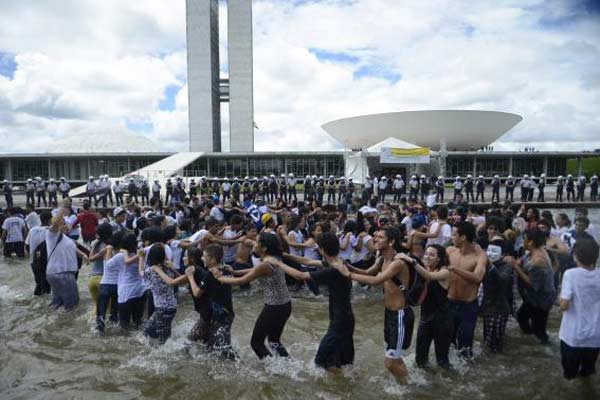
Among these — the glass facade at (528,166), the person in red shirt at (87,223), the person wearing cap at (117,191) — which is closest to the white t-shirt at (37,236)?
the person in red shirt at (87,223)

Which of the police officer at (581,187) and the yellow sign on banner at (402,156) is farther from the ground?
the yellow sign on banner at (402,156)

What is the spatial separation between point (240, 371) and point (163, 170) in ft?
100

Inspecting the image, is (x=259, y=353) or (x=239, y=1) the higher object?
(x=239, y=1)

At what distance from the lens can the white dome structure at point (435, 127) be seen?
47.7m

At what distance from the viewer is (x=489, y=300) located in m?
4.66

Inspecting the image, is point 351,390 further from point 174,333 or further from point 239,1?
point 239,1

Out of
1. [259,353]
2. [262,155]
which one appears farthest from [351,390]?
[262,155]

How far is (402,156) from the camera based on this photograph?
878 inches

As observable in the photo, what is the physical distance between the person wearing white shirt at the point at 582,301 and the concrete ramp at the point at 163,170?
26.5 meters

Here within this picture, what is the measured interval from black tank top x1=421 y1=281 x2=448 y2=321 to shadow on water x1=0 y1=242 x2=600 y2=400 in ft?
2.27

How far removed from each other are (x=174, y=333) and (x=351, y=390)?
2730 millimetres

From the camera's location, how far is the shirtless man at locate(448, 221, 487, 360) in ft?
14.2

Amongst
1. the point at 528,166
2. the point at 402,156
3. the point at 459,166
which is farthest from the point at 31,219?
the point at 528,166

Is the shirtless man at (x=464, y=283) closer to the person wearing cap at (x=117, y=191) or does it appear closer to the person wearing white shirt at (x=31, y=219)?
the person wearing white shirt at (x=31, y=219)
